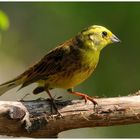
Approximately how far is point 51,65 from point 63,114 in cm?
55

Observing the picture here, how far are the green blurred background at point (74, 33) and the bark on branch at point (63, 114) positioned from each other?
4.50 metres

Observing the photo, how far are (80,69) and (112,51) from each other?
6.21 meters

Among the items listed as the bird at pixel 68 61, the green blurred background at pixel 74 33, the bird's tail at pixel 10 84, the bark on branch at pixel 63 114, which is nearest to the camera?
the bark on branch at pixel 63 114

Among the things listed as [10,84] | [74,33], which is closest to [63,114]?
[10,84]

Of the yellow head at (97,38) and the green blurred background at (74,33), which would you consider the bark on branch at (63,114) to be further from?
the green blurred background at (74,33)

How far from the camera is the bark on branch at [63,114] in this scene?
623cm

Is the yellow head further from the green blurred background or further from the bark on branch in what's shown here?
the green blurred background

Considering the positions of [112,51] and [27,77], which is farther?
[112,51]

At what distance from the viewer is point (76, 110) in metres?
6.45

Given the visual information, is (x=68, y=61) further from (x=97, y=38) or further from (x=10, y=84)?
(x=10, y=84)

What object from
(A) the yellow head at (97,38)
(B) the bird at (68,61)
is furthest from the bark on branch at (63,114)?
(A) the yellow head at (97,38)

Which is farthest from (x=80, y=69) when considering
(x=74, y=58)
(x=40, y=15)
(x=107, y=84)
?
(x=40, y=15)

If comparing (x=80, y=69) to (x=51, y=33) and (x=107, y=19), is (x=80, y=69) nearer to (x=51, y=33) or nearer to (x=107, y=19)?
(x=107, y=19)

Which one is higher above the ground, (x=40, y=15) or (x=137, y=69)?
(x=40, y=15)
